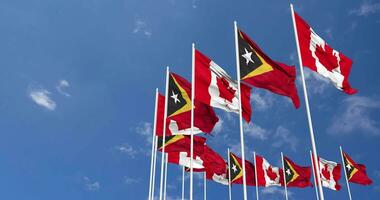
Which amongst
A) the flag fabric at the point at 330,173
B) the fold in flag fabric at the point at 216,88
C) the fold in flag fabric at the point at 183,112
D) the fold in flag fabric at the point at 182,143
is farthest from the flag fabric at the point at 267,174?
the fold in flag fabric at the point at 216,88

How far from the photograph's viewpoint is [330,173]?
123ft

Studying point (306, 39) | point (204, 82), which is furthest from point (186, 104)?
point (306, 39)

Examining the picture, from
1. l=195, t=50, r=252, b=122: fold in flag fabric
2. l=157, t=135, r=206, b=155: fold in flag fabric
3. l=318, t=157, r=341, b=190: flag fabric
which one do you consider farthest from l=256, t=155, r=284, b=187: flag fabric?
l=195, t=50, r=252, b=122: fold in flag fabric

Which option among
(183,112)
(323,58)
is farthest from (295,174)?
(323,58)

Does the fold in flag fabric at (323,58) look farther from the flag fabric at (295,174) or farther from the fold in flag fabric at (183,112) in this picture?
the flag fabric at (295,174)

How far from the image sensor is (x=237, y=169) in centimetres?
3428

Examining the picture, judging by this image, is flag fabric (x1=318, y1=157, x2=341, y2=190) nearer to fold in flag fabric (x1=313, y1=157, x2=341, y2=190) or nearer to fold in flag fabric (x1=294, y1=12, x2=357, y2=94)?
fold in flag fabric (x1=313, y1=157, x2=341, y2=190)

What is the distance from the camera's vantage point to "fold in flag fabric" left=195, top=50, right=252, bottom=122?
1725cm

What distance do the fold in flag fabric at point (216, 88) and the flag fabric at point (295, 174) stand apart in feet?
72.4

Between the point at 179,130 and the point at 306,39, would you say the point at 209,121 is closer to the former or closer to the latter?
the point at 179,130

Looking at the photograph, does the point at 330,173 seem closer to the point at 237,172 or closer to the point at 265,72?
the point at 237,172

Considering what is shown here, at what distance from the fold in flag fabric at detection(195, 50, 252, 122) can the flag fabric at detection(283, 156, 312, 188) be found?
868 inches

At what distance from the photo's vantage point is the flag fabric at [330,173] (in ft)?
120

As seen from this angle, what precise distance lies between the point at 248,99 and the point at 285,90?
248cm
